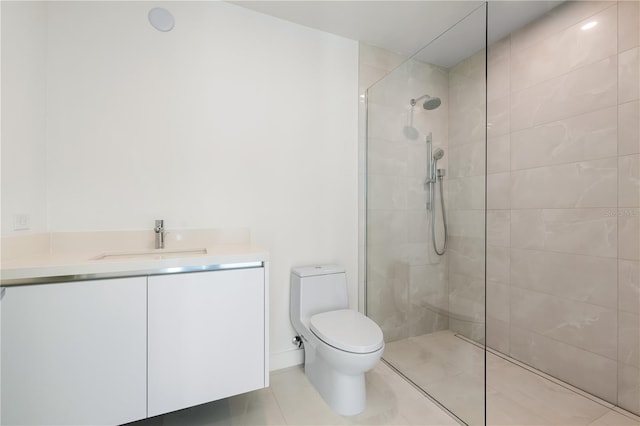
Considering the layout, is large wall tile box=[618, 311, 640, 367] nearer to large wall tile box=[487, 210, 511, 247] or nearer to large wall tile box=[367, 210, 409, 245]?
large wall tile box=[487, 210, 511, 247]

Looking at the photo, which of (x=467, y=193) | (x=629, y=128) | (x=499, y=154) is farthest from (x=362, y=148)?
(x=629, y=128)

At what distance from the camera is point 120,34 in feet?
4.81

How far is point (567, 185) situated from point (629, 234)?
38cm

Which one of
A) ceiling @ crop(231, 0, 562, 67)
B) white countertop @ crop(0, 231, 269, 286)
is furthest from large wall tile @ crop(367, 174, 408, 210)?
white countertop @ crop(0, 231, 269, 286)

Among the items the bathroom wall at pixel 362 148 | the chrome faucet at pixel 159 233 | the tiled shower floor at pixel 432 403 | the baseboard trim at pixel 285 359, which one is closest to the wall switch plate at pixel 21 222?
the chrome faucet at pixel 159 233

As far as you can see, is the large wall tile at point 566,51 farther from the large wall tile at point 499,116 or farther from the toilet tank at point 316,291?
the toilet tank at point 316,291

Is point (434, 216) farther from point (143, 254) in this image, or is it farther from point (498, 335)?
point (143, 254)

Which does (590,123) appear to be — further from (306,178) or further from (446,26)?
(306,178)

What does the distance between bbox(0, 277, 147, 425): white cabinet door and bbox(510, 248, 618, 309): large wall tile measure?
7.31 feet

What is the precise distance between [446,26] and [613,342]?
214 centimetres

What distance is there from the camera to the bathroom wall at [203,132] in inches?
54.7

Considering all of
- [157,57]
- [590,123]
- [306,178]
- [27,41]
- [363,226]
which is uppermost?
[157,57]

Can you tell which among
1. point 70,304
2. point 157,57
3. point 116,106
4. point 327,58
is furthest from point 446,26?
point 70,304

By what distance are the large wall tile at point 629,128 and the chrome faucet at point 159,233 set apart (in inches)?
96.8
